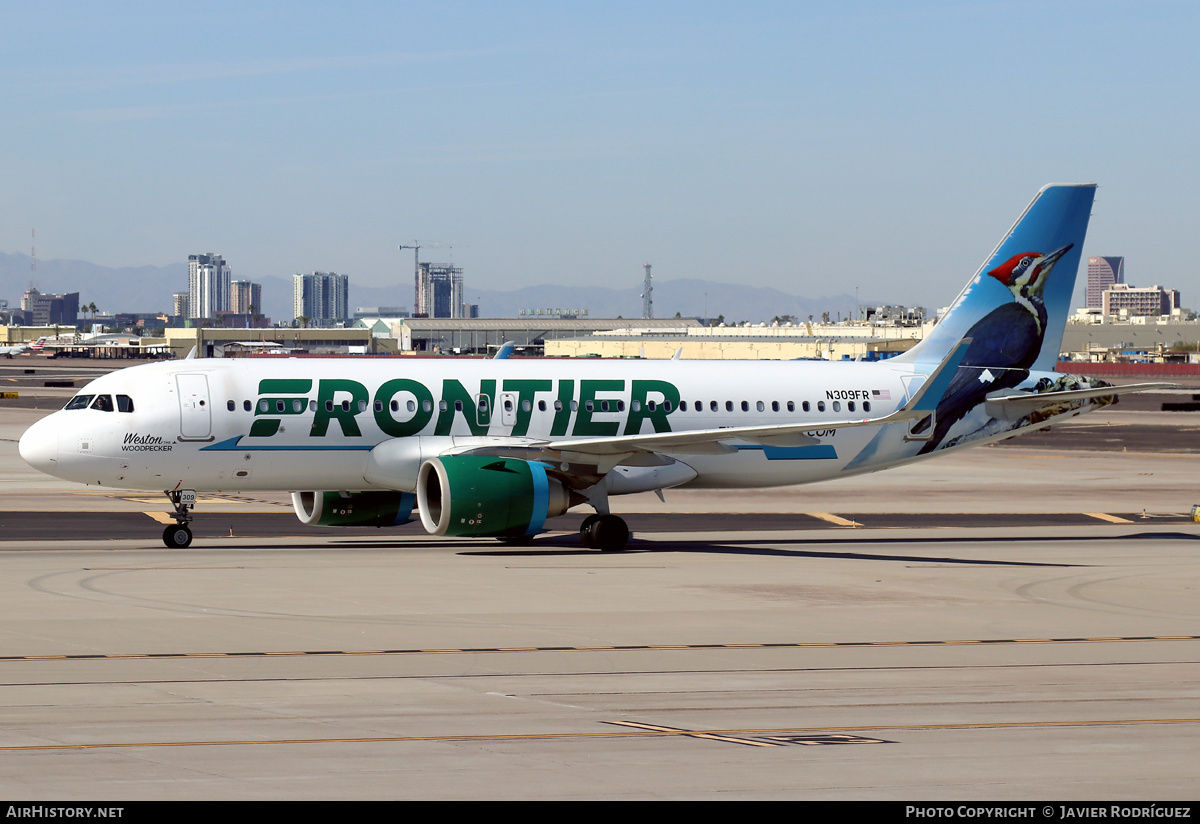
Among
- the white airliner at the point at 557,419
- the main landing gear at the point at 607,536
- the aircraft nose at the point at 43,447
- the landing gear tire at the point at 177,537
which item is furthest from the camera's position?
the main landing gear at the point at 607,536

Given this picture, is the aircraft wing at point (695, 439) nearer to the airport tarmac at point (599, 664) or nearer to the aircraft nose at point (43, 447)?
the airport tarmac at point (599, 664)

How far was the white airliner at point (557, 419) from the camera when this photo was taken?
35031 millimetres

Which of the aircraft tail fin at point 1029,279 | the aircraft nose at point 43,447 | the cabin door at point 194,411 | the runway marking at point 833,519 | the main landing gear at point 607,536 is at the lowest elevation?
the runway marking at point 833,519

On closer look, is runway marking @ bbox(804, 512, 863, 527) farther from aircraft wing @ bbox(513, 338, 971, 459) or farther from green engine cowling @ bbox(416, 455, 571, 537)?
green engine cowling @ bbox(416, 455, 571, 537)

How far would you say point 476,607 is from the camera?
1051 inches

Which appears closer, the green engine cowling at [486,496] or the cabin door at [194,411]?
the green engine cowling at [486,496]

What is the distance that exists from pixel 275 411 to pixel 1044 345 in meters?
21.5

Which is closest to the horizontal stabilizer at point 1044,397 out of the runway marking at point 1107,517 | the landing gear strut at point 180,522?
the runway marking at point 1107,517

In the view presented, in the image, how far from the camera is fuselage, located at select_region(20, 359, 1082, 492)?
35125mm

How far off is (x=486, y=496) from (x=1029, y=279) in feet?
58.3

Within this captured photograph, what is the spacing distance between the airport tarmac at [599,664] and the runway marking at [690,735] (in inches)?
2.4
